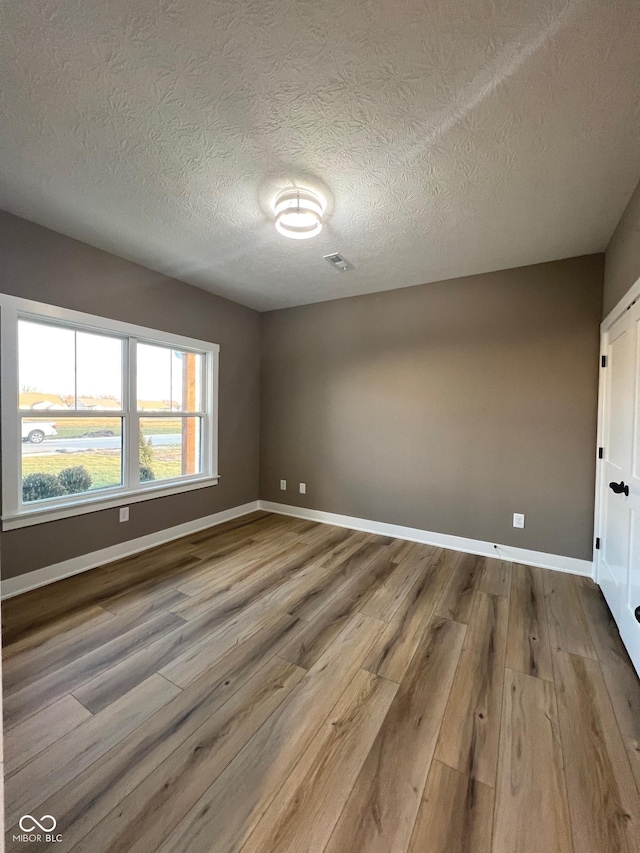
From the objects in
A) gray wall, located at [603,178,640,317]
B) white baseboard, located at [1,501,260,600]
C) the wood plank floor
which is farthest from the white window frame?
gray wall, located at [603,178,640,317]

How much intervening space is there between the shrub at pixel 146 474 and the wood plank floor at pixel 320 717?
3.08 ft

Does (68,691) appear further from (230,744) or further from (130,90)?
(130,90)

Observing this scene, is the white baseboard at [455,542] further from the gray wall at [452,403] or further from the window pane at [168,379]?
the window pane at [168,379]

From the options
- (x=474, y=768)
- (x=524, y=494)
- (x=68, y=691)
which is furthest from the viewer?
(x=524, y=494)

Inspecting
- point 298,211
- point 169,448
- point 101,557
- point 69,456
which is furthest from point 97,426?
point 298,211

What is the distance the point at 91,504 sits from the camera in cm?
279

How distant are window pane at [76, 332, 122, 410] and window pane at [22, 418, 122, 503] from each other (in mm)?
157

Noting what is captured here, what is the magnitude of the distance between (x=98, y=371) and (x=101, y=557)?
156 cm

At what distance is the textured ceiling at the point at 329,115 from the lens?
117 centimetres

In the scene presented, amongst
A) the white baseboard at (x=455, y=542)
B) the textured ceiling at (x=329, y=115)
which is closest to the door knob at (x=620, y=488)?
the white baseboard at (x=455, y=542)

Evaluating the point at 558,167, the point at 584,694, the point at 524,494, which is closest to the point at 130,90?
the point at 558,167

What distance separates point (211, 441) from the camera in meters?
3.85

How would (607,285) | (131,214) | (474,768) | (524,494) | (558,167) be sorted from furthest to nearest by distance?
1. (524,494)
2. (607,285)
3. (131,214)
4. (558,167)
5. (474,768)

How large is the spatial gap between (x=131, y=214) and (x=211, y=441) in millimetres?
2224
